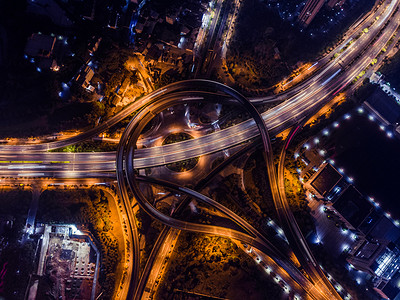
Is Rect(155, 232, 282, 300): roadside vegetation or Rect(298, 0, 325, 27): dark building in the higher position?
Rect(298, 0, 325, 27): dark building

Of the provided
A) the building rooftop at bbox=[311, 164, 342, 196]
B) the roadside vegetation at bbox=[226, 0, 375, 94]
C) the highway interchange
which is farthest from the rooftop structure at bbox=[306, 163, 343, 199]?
the roadside vegetation at bbox=[226, 0, 375, 94]

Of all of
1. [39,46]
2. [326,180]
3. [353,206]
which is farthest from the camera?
[39,46]

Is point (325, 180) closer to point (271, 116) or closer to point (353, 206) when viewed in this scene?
point (353, 206)

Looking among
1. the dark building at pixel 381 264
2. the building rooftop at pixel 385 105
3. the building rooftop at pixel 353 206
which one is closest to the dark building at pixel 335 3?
the building rooftop at pixel 385 105

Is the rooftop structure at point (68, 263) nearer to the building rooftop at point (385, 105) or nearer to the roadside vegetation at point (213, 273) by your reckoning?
the roadside vegetation at point (213, 273)

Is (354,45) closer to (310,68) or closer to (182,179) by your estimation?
(310,68)

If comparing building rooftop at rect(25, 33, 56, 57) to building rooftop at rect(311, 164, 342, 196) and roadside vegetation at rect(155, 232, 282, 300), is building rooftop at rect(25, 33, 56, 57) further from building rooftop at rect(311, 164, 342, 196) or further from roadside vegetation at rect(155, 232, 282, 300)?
building rooftop at rect(311, 164, 342, 196)

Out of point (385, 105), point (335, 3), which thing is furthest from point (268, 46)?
point (385, 105)

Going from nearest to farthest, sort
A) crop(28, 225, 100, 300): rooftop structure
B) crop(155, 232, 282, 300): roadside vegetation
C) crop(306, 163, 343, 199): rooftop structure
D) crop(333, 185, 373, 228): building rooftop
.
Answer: crop(28, 225, 100, 300): rooftop structure, crop(333, 185, 373, 228): building rooftop, crop(155, 232, 282, 300): roadside vegetation, crop(306, 163, 343, 199): rooftop structure

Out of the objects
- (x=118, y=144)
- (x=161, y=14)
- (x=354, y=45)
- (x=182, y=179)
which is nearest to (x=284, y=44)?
(x=354, y=45)
